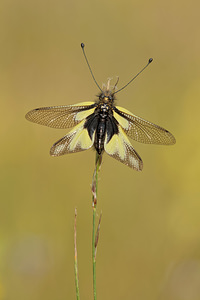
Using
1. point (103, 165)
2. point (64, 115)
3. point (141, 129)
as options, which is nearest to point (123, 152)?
point (141, 129)

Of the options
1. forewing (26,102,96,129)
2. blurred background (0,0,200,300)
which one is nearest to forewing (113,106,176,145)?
forewing (26,102,96,129)

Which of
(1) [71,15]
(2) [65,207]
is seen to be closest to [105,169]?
(2) [65,207]

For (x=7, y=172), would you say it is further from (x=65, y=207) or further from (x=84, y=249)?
(x=84, y=249)

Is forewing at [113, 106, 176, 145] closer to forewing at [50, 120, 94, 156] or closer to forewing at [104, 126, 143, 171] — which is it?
forewing at [104, 126, 143, 171]

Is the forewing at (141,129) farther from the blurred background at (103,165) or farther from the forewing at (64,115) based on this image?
the blurred background at (103,165)

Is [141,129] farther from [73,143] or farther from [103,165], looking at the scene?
[103,165]
